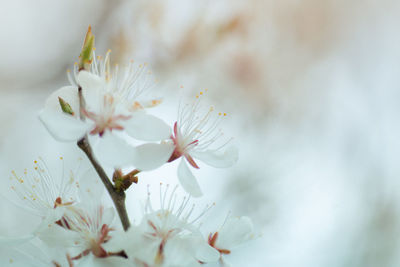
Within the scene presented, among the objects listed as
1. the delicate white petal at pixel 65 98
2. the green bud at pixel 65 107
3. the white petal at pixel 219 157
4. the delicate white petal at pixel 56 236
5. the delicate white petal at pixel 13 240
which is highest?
the white petal at pixel 219 157

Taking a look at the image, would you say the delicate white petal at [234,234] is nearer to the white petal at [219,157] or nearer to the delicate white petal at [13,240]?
the white petal at [219,157]

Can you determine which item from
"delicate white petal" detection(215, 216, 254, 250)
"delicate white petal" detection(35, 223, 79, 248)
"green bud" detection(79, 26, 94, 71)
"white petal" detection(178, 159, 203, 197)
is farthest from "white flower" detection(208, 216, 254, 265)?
"green bud" detection(79, 26, 94, 71)

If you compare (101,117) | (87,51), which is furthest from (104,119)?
(87,51)

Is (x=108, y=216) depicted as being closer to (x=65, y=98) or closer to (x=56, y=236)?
(x=56, y=236)

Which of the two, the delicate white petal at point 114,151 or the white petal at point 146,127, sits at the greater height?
the white petal at point 146,127

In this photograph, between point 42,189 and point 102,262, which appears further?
point 42,189

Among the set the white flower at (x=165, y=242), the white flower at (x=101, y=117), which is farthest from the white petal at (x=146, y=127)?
the white flower at (x=165, y=242)

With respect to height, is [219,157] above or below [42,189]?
above

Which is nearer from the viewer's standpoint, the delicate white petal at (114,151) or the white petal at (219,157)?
the delicate white petal at (114,151)
